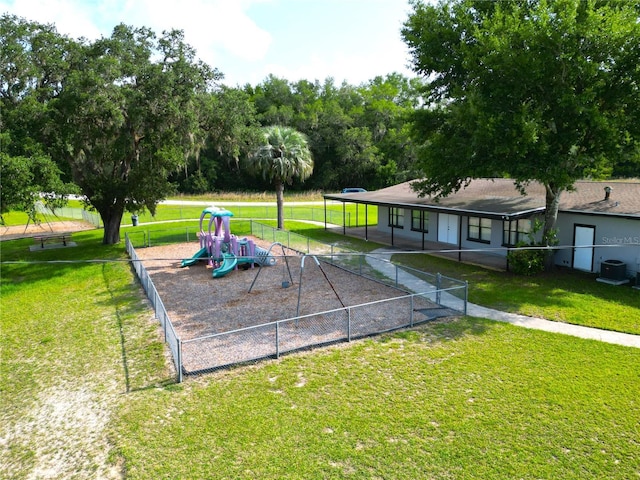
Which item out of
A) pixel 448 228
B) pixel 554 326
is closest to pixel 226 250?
pixel 448 228

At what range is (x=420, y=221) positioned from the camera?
27.1 meters

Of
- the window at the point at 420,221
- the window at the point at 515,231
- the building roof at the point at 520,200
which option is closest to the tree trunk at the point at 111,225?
the building roof at the point at 520,200

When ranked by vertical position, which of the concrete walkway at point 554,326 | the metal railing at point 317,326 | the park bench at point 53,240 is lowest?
the concrete walkway at point 554,326

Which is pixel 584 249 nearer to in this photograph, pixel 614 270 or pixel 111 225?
pixel 614 270

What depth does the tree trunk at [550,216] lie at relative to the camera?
18.5 metres

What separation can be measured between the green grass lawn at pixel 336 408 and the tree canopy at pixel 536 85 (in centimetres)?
597

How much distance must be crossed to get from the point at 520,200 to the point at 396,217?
8722 millimetres

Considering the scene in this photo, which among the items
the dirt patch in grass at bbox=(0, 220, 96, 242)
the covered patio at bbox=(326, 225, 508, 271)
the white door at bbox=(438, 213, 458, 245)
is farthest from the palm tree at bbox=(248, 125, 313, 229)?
the dirt patch in grass at bbox=(0, 220, 96, 242)

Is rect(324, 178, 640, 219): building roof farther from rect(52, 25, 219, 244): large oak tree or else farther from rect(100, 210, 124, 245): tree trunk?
rect(100, 210, 124, 245): tree trunk

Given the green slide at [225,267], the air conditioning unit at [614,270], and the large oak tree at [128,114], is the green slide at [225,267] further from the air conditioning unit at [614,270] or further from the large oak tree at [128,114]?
the air conditioning unit at [614,270]

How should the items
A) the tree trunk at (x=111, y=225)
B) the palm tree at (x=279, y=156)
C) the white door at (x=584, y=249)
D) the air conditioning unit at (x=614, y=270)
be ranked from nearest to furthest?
1. the air conditioning unit at (x=614, y=270)
2. the white door at (x=584, y=249)
3. the tree trunk at (x=111, y=225)
4. the palm tree at (x=279, y=156)

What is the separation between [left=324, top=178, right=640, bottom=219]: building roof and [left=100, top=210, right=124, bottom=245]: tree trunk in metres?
14.6

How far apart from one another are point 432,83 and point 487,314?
1012 cm

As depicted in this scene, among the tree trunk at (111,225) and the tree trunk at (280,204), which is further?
the tree trunk at (280,204)
